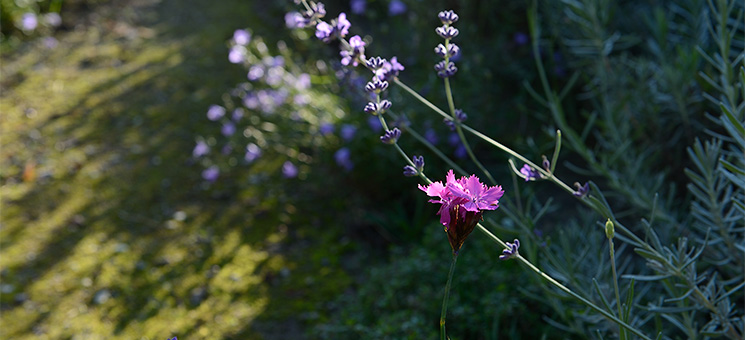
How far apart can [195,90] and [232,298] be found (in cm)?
135

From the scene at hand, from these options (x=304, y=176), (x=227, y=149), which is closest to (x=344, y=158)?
(x=304, y=176)

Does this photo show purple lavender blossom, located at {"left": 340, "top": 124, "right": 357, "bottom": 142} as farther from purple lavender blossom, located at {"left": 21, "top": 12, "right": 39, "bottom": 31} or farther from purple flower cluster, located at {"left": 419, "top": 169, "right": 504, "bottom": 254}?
purple lavender blossom, located at {"left": 21, "top": 12, "right": 39, "bottom": 31}

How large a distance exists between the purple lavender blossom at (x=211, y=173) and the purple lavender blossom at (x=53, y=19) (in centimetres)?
165

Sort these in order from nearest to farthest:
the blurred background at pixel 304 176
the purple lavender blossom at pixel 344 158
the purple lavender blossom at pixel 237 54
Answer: the blurred background at pixel 304 176 → the purple lavender blossom at pixel 344 158 → the purple lavender blossom at pixel 237 54

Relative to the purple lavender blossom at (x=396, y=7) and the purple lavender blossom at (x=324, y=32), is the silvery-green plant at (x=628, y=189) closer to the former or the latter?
the purple lavender blossom at (x=324, y=32)

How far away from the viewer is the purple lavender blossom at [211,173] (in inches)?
102

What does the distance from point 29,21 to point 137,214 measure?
5.52ft

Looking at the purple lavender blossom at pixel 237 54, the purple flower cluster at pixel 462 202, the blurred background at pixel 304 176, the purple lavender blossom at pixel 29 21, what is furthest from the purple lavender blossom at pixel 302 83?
the purple lavender blossom at pixel 29 21

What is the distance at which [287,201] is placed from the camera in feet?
8.41

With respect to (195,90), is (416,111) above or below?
above

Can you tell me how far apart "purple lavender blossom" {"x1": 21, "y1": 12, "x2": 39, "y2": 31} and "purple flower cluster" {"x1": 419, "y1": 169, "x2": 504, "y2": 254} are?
10.9 ft

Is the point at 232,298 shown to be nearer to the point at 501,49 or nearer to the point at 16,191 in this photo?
the point at 16,191

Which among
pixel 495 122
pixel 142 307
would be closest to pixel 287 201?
pixel 142 307

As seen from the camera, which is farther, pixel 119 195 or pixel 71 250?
pixel 119 195
